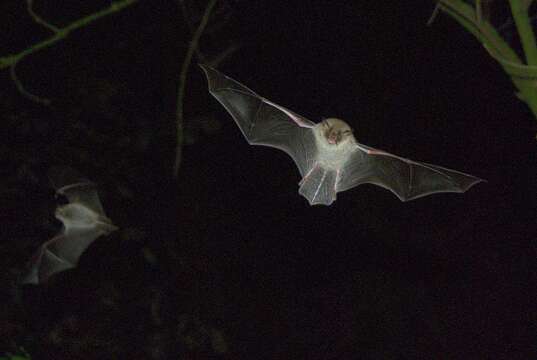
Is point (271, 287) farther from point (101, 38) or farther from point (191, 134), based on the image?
point (101, 38)

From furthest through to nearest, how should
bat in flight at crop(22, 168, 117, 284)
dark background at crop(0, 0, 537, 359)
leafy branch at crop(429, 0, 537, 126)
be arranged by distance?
bat in flight at crop(22, 168, 117, 284) < dark background at crop(0, 0, 537, 359) < leafy branch at crop(429, 0, 537, 126)

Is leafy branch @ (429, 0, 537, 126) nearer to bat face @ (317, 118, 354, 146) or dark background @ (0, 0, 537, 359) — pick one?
bat face @ (317, 118, 354, 146)

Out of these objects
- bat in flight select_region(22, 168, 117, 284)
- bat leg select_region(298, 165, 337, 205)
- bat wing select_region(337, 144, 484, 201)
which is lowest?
bat in flight select_region(22, 168, 117, 284)

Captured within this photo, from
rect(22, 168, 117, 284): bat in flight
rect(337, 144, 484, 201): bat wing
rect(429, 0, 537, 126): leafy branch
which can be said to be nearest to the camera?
rect(429, 0, 537, 126): leafy branch

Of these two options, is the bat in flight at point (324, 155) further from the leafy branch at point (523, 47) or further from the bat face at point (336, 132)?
the leafy branch at point (523, 47)

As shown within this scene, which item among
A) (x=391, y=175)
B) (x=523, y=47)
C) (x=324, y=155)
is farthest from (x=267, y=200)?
(x=523, y=47)

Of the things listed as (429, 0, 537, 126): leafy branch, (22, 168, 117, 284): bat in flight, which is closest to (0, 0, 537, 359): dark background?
(22, 168, 117, 284): bat in flight

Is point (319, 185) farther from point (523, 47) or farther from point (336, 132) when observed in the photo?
point (523, 47)

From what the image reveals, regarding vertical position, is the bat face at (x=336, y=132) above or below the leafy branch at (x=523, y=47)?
above

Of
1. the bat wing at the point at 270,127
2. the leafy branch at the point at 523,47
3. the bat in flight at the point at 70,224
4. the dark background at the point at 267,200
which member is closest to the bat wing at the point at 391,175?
the bat wing at the point at 270,127
